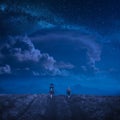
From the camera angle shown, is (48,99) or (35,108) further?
(48,99)

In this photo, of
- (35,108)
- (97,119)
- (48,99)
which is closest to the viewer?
(97,119)

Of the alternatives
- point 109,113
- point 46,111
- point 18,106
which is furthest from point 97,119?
point 18,106

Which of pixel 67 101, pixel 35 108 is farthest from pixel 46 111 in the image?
pixel 67 101

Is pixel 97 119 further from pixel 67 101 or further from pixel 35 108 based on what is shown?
pixel 35 108

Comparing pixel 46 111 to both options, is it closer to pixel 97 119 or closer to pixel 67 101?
pixel 67 101

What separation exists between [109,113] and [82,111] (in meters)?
1.94

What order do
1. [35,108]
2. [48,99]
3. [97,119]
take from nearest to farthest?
[97,119]
[35,108]
[48,99]

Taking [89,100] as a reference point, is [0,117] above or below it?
below

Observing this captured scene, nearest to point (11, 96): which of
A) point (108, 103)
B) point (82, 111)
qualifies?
point (82, 111)

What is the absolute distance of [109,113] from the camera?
1944cm

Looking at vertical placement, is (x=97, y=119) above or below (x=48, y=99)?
below

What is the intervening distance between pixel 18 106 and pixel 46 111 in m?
2.32

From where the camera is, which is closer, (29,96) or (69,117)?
(69,117)

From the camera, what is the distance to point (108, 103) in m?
20.9
